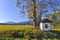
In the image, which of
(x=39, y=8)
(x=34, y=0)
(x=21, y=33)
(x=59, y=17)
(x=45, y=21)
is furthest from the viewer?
(x=59, y=17)

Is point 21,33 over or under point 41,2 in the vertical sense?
under

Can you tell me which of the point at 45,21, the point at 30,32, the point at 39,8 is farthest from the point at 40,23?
the point at 30,32

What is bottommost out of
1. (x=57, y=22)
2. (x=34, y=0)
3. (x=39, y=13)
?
(x=57, y=22)

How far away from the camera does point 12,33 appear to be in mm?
29219

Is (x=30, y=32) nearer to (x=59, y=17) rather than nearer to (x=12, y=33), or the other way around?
(x=12, y=33)

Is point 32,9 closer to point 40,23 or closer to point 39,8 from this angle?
point 39,8

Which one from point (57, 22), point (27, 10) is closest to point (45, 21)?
point (27, 10)

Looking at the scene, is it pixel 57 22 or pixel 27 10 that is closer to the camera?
pixel 27 10

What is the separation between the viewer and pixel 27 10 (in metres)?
36.4

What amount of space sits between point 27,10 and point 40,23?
25.2 ft

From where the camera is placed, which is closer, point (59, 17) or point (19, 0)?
point (19, 0)

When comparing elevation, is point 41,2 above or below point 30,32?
above

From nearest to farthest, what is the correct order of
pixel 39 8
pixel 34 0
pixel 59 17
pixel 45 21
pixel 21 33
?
pixel 21 33 → pixel 34 0 → pixel 39 8 → pixel 45 21 → pixel 59 17

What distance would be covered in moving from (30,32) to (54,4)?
918cm
